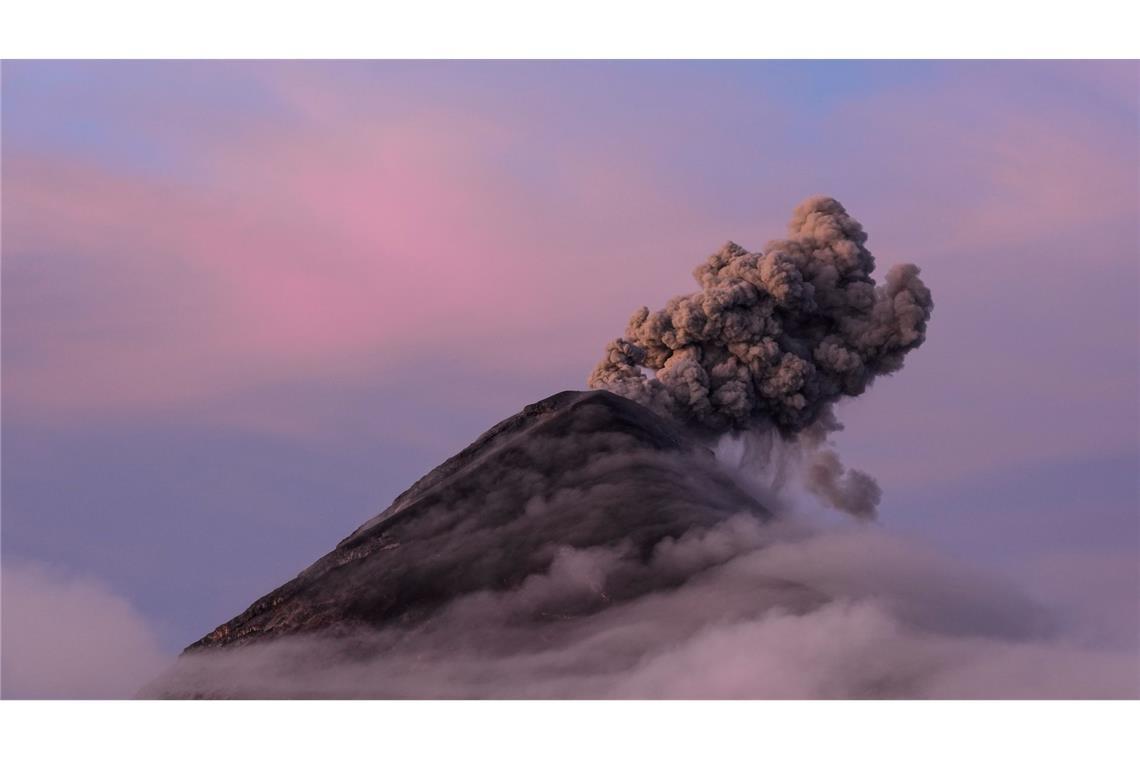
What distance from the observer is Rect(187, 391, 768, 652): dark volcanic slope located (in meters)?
35.7

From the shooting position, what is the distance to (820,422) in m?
52.8

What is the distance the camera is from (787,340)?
51625 mm

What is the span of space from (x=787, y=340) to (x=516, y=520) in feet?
56.6

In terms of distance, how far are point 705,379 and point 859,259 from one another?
742 cm

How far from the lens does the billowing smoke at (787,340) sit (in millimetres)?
49719

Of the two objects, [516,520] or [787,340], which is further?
[787,340]

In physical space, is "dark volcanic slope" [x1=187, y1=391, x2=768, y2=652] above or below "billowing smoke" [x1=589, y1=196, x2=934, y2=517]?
below

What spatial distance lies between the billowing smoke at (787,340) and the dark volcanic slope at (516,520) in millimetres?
7684

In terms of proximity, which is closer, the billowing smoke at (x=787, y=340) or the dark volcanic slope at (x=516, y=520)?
the dark volcanic slope at (x=516, y=520)

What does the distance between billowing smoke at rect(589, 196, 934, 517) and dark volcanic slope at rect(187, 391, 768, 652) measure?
25.2 ft

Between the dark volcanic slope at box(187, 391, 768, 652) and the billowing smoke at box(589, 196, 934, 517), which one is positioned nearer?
the dark volcanic slope at box(187, 391, 768, 652)

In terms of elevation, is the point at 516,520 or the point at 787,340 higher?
the point at 787,340

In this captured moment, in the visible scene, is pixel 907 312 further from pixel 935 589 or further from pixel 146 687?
pixel 146 687

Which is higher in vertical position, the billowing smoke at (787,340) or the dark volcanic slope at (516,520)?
the billowing smoke at (787,340)
